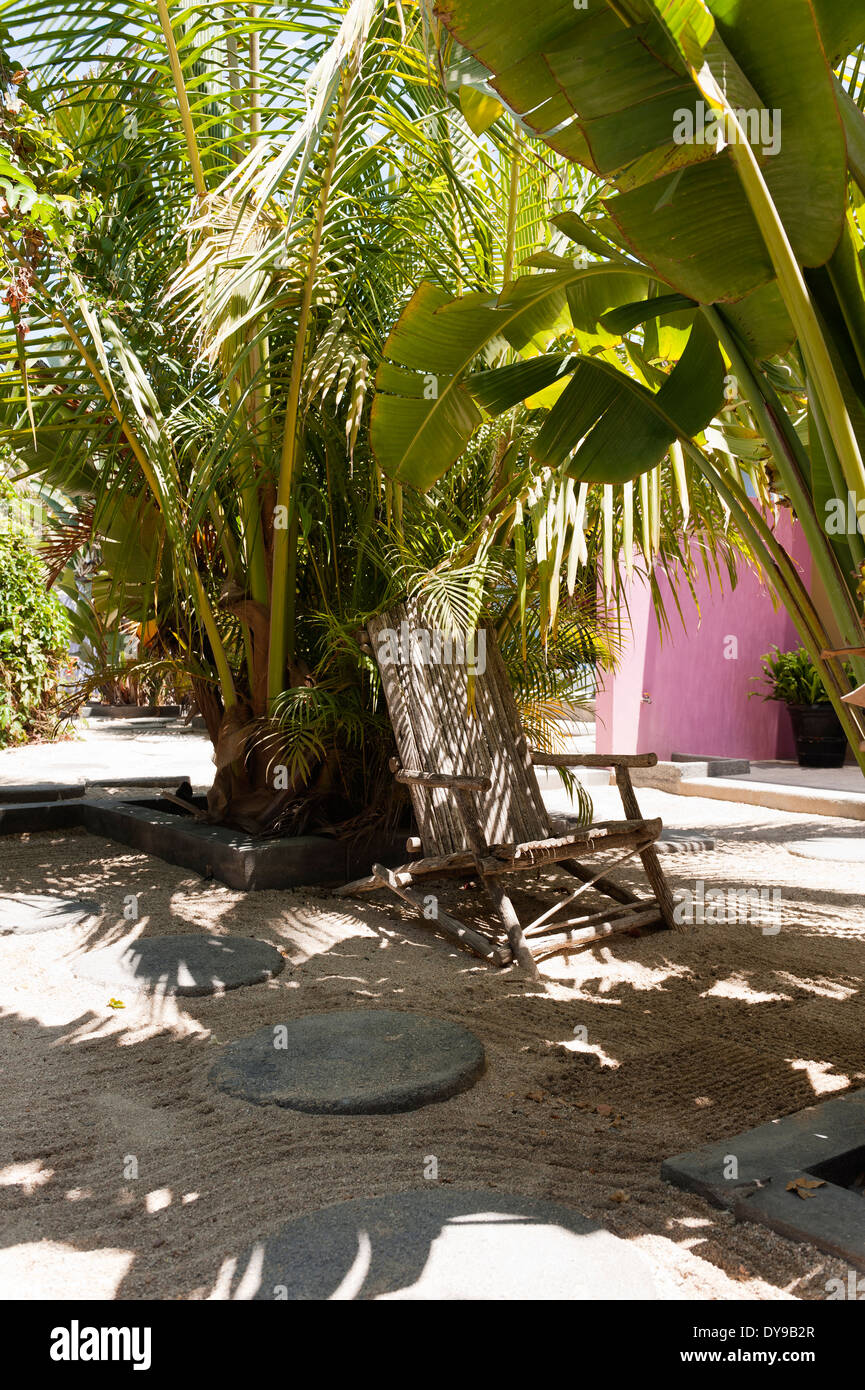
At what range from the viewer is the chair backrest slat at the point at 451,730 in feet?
14.9

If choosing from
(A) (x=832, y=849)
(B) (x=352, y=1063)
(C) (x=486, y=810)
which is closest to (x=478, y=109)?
(C) (x=486, y=810)

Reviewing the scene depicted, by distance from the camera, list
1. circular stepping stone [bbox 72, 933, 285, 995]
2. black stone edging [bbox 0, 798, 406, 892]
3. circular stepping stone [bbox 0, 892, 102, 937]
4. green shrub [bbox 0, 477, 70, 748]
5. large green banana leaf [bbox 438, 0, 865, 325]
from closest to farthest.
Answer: large green banana leaf [bbox 438, 0, 865, 325]
circular stepping stone [bbox 72, 933, 285, 995]
circular stepping stone [bbox 0, 892, 102, 937]
black stone edging [bbox 0, 798, 406, 892]
green shrub [bbox 0, 477, 70, 748]

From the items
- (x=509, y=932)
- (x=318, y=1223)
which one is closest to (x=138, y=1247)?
(x=318, y=1223)

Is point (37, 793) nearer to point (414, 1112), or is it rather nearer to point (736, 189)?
point (414, 1112)

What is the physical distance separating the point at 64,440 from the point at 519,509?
243cm

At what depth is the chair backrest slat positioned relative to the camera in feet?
14.9

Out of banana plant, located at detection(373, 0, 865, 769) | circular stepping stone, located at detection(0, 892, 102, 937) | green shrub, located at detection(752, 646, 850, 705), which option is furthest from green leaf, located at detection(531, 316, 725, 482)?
green shrub, located at detection(752, 646, 850, 705)

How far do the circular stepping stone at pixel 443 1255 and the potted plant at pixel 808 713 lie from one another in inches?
341

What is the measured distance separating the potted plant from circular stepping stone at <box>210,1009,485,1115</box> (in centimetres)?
775

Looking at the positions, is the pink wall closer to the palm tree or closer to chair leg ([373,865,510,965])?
the palm tree

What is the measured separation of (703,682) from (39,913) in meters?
7.68

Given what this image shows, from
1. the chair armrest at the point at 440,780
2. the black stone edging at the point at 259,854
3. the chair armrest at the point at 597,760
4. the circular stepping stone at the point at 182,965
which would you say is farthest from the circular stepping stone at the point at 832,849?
the circular stepping stone at the point at 182,965

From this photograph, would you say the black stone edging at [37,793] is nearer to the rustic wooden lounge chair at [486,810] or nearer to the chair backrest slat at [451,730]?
the rustic wooden lounge chair at [486,810]
